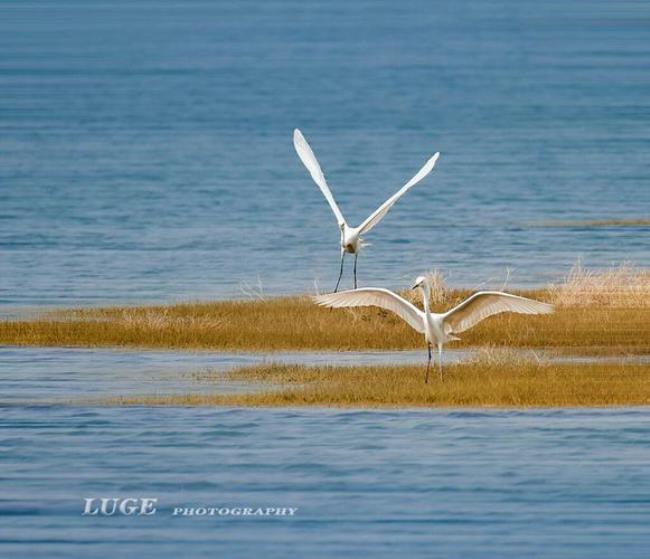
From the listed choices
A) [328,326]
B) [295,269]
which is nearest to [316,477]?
[328,326]

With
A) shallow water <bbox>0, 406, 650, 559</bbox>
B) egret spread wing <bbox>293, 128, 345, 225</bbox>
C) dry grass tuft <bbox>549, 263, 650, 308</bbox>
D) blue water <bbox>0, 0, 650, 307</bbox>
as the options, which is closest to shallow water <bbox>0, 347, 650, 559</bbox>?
shallow water <bbox>0, 406, 650, 559</bbox>

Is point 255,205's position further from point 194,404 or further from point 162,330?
point 194,404

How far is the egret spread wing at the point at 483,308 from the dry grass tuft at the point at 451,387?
0.63 meters

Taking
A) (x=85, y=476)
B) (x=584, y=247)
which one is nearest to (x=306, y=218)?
(x=584, y=247)

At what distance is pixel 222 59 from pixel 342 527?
428 ft

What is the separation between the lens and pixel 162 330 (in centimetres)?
2514

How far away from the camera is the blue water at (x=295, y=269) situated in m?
16.0

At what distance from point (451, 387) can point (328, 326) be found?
463 cm

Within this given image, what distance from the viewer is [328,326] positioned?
25203 millimetres

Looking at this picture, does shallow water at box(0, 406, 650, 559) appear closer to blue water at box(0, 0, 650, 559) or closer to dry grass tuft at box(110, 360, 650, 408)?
blue water at box(0, 0, 650, 559)

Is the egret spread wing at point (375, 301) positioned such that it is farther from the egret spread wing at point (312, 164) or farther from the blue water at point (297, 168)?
the blue water at point (297, 168)

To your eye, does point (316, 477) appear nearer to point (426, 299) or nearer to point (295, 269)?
point (426, 299)

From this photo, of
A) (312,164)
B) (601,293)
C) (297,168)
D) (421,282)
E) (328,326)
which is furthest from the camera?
(297,168)

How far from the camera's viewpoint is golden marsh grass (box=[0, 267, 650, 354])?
2430 cm
